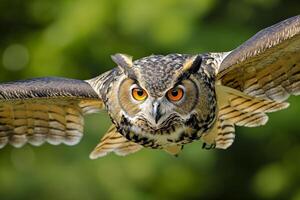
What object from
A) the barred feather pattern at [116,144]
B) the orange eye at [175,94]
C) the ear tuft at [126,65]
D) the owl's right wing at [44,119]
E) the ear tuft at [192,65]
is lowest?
the orange eye at [175,94]

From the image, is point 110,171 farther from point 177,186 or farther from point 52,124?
point 52,124

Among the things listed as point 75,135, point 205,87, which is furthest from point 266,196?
point 205,87

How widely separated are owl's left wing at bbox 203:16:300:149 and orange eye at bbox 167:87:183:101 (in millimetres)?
282

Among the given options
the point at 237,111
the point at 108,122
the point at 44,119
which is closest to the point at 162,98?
the point at 237,111

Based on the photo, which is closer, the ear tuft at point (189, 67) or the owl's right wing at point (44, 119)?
the ear tuft at point (189, 67)

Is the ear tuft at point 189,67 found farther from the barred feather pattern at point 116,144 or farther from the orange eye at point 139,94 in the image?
the barred feather pattern at point 116,144

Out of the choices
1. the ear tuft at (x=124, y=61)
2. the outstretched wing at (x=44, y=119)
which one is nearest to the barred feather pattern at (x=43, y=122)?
the outstretched wing at (x=44, y=119)

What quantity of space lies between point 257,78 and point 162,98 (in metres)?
0.72

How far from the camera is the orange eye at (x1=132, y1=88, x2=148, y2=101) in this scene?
5309 millimetres

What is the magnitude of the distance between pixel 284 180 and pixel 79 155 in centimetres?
164

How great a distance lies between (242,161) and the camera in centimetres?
1009

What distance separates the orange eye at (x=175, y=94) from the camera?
5.29 m

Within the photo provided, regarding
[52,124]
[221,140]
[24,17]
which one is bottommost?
[221,140]

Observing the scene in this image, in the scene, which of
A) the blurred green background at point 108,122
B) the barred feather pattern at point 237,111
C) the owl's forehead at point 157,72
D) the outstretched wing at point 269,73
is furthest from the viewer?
the blurred green background at point 108,122
